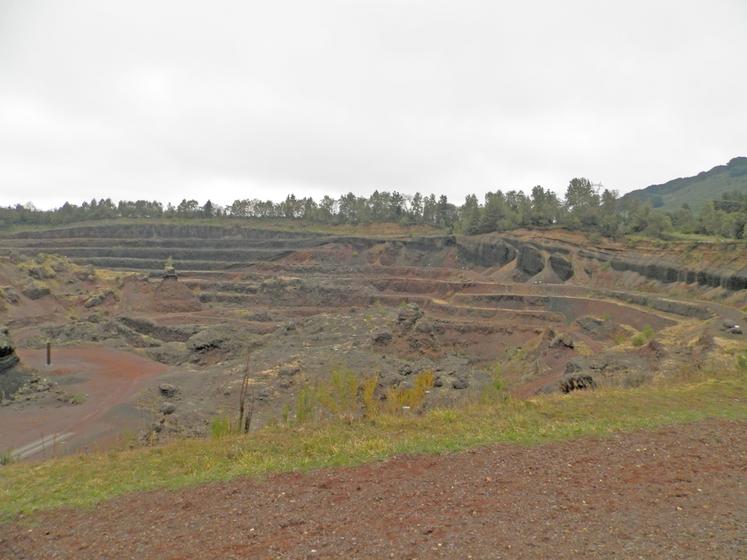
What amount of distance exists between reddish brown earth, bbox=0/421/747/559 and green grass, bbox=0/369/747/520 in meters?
0.63

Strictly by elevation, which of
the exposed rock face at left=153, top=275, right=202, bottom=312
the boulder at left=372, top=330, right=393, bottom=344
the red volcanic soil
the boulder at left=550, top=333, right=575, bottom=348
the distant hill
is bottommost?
the red volcanic soil

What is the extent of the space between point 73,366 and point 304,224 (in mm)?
73646

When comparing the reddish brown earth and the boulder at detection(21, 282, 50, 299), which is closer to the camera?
the reddish brown earth

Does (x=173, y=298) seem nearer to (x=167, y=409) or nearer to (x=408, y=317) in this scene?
(x=408, y=317)

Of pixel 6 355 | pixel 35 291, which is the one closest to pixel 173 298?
pixel 35 291

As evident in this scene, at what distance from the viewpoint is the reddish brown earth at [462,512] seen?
6707 mm

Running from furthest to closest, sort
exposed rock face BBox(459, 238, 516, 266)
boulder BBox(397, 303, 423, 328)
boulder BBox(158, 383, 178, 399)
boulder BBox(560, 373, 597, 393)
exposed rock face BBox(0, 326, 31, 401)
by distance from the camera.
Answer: exposed rock face BBox(459, 238, 516, 266), boulder BBox(397, 303, 423, 328), exposed rock face BBox(0, 326, 31, 401), boulder BBox(158, 383, 178, 399), boulder BBox(560, 373, 597, 393)

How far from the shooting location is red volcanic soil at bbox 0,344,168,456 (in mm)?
23078

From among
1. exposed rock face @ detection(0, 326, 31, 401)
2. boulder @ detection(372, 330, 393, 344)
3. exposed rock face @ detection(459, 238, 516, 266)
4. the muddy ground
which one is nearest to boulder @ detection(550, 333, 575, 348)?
the muddy ground

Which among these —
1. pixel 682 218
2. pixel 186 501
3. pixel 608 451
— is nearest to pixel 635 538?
pixel 608 451

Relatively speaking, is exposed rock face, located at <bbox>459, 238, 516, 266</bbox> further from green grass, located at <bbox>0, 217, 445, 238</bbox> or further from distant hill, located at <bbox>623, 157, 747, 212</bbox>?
distant hill, located at <bbox>623, 157, 747, 212</bbox>

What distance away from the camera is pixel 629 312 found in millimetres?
40344

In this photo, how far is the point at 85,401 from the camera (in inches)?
1118

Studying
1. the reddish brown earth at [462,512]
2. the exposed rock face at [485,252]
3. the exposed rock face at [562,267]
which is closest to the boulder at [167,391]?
the reddish brown earth at [462,512]
